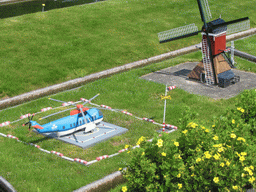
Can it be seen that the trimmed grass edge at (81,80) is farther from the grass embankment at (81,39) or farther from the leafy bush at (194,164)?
the leafy bush at (194,164)

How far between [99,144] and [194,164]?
270 inches

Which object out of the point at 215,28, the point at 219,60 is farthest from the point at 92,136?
the point at 219,60

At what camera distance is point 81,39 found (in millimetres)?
29094

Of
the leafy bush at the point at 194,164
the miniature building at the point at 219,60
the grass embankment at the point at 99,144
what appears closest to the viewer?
the leafy bush at the point at 194,164

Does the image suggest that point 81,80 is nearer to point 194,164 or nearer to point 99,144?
point 99,144

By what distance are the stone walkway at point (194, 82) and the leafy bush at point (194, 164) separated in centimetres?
1141

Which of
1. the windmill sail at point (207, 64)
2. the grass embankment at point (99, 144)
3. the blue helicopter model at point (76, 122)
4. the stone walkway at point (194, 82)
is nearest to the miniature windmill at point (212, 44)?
the windmill sail at point (207, 64)

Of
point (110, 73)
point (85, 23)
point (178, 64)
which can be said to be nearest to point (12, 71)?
point (110, 73)

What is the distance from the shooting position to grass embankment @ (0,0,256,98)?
24.7 m

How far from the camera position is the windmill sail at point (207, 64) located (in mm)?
22938

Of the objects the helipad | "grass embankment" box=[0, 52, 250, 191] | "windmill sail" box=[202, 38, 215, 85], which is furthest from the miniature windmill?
the helipad

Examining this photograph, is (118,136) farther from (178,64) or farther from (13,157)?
(178,64)

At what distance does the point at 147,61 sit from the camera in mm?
28469

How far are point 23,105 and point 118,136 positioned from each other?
694 centimetres
